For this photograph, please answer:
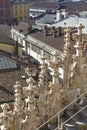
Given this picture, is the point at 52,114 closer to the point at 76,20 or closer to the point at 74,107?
the point at 74,107

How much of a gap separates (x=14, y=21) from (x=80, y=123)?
9316 cm

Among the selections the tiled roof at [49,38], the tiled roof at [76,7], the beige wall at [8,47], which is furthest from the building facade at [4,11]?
the beige wall at [8,47]

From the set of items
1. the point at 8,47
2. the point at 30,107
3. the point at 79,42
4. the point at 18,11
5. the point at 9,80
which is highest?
the point at 79,42

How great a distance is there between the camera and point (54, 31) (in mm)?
43406

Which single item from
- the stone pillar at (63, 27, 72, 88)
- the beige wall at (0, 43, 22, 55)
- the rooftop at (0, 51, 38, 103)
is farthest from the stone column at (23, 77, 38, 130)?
the beige wall at (0, 43, 22, 55)

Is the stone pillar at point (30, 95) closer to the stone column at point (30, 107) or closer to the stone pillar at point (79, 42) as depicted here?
the stone column at point (30, 107)

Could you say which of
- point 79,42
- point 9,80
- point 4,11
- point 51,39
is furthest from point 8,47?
point 4,11

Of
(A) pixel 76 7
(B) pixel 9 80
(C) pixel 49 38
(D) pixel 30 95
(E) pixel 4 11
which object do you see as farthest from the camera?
(E) pixel 4 11

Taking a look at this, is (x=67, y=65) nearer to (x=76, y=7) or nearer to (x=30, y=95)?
(x=30, y=95)

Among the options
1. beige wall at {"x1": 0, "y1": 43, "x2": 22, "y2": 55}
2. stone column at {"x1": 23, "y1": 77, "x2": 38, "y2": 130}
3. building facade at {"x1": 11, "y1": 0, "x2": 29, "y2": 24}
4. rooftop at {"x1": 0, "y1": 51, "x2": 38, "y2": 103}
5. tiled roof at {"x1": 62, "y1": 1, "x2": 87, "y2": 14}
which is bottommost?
building facade at {"x1": 11, "y1": 0, "x2": 29, "y2": 24}

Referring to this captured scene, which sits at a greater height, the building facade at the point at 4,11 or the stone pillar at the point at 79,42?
the stone pillar at the point at 79,42

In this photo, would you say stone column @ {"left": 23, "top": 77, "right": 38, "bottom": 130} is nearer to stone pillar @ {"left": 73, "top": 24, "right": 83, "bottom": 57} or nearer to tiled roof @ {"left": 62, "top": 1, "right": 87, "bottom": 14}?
stone pillar @ {"left": 73, "top": 24, "right": 83, "bottom": 57}

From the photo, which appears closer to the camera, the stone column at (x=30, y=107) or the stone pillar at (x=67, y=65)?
the stone column at (x=30, y=107)

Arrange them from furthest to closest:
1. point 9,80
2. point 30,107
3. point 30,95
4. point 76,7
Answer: point 76,7, point 9,80, point 30,107, point 30,95
